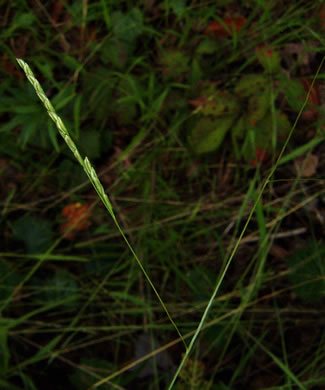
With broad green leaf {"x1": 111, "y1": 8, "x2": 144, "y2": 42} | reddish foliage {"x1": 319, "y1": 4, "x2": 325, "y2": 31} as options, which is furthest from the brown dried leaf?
broad green leaf {"x1": 111, "y1": 8, "x2": 144, "y2": 42}

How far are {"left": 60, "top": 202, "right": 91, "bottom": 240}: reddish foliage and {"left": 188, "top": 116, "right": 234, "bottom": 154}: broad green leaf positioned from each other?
1.92ft

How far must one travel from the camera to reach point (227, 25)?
1854 mm

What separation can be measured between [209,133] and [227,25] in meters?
0.56

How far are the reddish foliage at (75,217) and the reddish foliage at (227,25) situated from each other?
3.36 feet

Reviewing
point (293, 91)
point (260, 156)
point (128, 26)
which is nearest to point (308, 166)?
point (260, 156)

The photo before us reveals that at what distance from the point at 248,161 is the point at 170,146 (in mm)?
368

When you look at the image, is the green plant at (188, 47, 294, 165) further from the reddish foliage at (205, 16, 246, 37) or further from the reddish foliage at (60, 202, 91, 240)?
the reddish foliage at (60, 202, 91, 240)

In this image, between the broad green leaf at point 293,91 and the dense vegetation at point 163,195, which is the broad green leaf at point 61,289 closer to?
the dense vegetation at point 163,195

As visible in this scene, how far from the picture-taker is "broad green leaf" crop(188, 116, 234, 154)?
5.63ft

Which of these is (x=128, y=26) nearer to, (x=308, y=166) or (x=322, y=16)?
(x=322, y=16)

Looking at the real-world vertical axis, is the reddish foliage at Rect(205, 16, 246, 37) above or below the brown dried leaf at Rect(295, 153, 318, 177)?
above

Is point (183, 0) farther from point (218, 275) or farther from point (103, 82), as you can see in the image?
point (218, 275)

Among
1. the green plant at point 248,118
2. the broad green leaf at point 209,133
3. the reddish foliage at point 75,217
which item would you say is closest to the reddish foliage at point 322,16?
the green plant at point 248,118

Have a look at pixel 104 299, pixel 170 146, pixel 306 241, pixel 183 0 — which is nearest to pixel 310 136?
pixel 306 241
